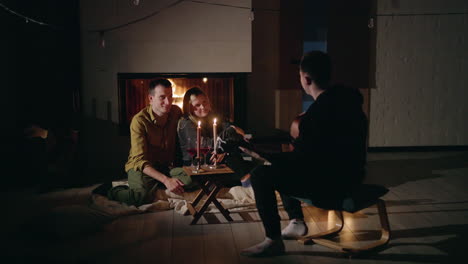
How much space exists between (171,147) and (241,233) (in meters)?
1.31

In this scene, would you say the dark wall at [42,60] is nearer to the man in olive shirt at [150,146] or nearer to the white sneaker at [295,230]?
the man in olive shirt at [150,146]

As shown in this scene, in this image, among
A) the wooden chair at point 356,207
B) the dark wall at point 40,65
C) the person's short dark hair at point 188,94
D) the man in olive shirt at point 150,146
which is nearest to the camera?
the wooden chair at point 356,207

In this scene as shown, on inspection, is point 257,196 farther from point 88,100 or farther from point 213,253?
point 88,100

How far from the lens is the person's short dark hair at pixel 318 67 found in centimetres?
248

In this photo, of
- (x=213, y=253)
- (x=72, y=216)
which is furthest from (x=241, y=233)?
(x=72, y=216)

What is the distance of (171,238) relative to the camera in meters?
2.91

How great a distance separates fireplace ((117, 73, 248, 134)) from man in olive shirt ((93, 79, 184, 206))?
3.96ft

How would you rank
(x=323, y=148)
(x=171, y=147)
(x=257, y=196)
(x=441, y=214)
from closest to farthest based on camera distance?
1. (x=323, y=148)
2. (x=257, y=196)
3. (x=441, y=214)
4. (x=171, y=147)

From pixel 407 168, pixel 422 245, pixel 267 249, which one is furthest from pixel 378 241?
pixel 407 168

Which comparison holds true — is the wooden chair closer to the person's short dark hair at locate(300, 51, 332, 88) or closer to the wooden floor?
the wooden floor

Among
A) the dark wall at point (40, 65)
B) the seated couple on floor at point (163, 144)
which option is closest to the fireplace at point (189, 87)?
the dark wall at point (40, 65)

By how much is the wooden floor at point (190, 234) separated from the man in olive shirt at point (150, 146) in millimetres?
276

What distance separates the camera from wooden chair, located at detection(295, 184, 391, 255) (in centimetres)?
246

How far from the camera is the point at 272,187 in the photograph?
8.29 feet
